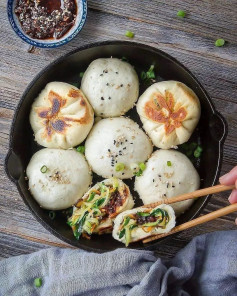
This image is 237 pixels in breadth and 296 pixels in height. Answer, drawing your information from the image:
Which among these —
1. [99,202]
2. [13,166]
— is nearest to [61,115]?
[13,166]

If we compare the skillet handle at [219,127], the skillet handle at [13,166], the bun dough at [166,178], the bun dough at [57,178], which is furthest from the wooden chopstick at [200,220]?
the skillet handle at [13,166]

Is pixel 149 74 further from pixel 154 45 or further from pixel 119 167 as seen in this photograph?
pixel 119 167

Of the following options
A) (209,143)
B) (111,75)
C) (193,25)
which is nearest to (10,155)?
(111,75)

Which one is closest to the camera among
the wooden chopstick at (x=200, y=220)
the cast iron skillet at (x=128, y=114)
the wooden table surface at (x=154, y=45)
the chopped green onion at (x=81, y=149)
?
the wooden chopstick at (x=200, y=220)

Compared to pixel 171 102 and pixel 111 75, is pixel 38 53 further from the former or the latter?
pixel 171 102

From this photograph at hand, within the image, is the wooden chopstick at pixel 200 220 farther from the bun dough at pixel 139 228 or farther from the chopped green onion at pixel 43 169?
the chopped green onion at pixel 43 169

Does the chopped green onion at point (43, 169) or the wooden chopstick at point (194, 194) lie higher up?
the wooden chopstick at point (194, 194)
